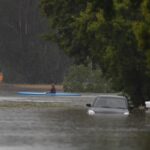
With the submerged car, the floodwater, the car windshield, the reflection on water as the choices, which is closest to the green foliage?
the floodwater

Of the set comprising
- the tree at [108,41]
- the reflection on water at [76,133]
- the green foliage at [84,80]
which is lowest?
the green foliage at [84,80]

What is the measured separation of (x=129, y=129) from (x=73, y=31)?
70.3 ft

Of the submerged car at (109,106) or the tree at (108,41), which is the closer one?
the submerged car at (109,106)

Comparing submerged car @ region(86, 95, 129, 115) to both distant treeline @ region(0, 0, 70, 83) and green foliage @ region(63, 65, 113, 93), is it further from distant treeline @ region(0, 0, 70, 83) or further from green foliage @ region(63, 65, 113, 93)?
distant treeline @ region(0, 0, 70, 83)

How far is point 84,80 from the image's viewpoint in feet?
287

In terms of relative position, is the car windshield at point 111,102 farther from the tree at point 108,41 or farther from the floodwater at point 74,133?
the tree at point 108,41

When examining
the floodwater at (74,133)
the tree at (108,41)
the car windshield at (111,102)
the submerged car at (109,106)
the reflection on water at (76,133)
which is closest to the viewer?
the floodwater at (74,133)

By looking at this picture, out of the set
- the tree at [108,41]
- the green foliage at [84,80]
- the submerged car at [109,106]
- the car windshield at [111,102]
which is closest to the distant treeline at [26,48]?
the green foliage at [84,80]

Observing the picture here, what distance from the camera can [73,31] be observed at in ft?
169

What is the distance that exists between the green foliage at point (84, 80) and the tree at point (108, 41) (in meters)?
31.7

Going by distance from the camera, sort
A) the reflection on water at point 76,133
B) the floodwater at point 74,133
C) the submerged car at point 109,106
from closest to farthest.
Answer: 1. the floodwater at point 74,133
2. the reflection on water at point 76,133
3. the submerged car at point 109,106

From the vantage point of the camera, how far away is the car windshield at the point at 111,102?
116 feet

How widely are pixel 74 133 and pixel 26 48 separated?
268 feet

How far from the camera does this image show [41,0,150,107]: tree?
44969mm
